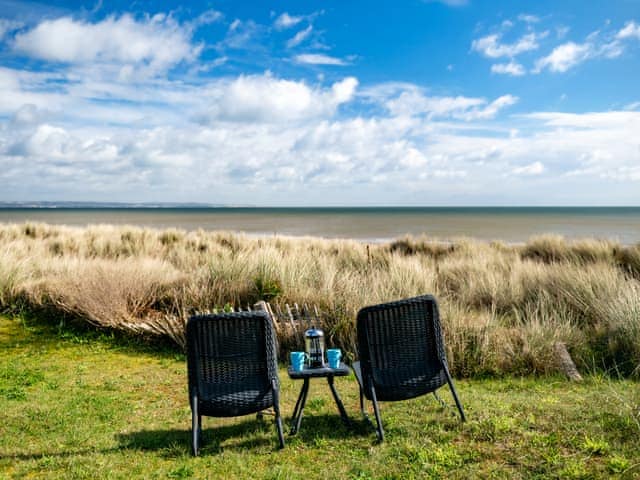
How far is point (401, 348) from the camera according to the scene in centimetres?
491

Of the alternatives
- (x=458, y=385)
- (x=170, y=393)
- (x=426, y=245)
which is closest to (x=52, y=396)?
(x=170, y=393)

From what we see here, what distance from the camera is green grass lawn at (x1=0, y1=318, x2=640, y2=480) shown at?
3.98 meters

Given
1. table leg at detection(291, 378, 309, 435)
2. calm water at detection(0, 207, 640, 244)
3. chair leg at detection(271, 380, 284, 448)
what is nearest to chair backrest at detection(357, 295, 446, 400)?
table leg at detection(291, 378, 309, 435)

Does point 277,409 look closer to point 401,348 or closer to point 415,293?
point 401,348

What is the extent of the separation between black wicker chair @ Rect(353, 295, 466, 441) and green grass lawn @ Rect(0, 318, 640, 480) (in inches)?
15.7

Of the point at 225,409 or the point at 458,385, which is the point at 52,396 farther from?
the point at 458,385

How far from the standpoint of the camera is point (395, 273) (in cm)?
1038

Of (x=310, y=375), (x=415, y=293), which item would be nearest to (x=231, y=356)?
(x=310, y=375)

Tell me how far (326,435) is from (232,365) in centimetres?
109

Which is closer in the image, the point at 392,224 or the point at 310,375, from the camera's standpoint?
the point at 310,375

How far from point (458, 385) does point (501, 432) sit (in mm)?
2077

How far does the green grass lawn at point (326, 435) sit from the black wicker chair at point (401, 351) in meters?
0.40

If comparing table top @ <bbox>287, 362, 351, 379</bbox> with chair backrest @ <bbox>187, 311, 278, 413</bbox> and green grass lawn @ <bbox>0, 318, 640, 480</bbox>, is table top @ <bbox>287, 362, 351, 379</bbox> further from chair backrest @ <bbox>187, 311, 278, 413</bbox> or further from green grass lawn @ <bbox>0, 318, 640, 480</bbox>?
green grass lawn @ <bbox>0, 318, 640, 480</bbox>

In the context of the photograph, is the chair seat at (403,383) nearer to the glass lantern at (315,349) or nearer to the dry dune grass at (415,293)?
the glass lantern at (315,349)
